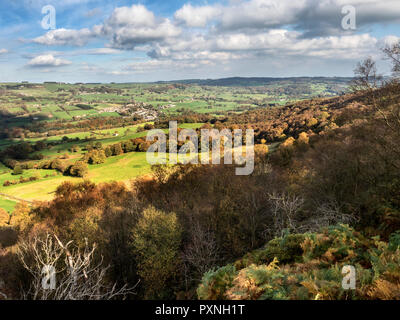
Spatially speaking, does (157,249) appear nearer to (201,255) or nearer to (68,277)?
(201,255)

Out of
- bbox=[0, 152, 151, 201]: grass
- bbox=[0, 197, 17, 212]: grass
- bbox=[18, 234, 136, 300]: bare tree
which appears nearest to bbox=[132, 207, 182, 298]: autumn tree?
bbox=[18, 234, 136, 300]: bare tree

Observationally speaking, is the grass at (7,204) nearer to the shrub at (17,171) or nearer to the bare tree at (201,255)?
the shrub at (17,171)

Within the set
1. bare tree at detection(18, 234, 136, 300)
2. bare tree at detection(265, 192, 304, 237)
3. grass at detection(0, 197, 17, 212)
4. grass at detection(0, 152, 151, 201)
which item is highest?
bare tree at detection(18, 234, 136, 300)

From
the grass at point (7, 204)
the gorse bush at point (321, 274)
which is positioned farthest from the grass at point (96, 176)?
the gorse bush at point (321, 274)

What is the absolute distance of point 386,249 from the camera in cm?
703

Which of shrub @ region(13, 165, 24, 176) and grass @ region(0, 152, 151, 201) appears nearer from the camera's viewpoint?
grass @ region(0, 152, 151, 201)

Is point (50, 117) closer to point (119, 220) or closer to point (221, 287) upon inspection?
point (119, 220)

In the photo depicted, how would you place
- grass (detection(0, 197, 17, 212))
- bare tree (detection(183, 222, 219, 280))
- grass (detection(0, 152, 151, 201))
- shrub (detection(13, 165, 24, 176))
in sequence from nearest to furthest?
1. bare tree (detection(183, 222, 219, 280))
2. grass (detection(0, 197, 17, 212))
3. grass (detection(0, 152, 151, 201))
4. shrub (detection(13, 165, 24, 176))

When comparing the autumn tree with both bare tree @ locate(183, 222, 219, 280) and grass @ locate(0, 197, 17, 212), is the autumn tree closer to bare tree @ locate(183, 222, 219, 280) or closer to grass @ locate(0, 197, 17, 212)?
bare tree @ locate(183, 222, 219, 280)
